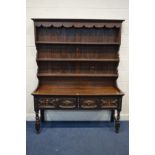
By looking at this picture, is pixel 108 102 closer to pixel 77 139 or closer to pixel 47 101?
pixel 77 139

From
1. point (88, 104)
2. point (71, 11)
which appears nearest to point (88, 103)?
point (88, 104)

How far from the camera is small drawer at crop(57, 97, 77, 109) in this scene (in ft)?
9.57

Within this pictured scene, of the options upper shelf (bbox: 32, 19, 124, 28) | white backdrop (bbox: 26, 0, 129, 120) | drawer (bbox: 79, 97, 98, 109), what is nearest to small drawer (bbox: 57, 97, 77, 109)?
drawer (bbox: 79, 97, 98, 109)

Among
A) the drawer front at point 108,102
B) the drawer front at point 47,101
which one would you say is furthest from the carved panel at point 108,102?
the drawer front at point 47,101

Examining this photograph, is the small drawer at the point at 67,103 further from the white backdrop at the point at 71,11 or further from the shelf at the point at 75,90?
the white backdrop at the point at 71,11

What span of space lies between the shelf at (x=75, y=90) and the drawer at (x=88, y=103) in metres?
0.09

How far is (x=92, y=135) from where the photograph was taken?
2.98 metres

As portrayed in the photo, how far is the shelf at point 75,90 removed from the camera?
A: 9.59ft

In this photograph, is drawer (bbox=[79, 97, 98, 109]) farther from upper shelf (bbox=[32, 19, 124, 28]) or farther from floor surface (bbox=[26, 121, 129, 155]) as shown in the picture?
upper shelf (bbox=[32, 19, 124, 28])

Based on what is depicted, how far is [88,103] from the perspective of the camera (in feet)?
9.64

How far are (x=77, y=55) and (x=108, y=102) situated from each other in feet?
3.24
